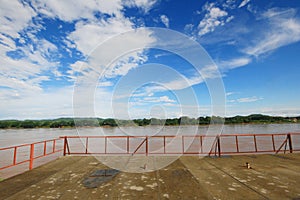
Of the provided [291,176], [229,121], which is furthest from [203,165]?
A: [229,121]

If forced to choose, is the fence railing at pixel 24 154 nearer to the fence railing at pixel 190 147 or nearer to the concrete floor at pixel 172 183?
the concrete floor at pixel 172 183

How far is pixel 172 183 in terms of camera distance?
17.0 feet

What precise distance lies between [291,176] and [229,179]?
203cm

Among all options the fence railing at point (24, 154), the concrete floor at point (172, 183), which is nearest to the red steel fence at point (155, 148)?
the fence railing at point (24, 154)

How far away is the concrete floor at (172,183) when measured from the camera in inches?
170

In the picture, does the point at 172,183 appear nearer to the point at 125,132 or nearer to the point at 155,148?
the point at 155,148

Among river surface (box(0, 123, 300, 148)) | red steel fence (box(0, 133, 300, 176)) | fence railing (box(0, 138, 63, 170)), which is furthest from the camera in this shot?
river surface (box(0, 123, 300, 148))

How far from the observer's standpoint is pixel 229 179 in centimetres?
539

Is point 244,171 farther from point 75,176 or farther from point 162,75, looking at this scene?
point 162,75

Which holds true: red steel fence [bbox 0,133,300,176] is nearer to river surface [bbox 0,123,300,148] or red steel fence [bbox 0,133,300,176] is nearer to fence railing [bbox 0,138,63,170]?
fence railing [bbox 0,138,63,170]

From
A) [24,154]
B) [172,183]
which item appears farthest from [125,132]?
[172,183]


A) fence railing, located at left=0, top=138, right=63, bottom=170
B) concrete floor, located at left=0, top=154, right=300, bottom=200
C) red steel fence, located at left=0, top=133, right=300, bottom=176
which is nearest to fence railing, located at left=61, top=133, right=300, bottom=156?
red steel fence, located at left=0, top=133, right=300, bottom=176

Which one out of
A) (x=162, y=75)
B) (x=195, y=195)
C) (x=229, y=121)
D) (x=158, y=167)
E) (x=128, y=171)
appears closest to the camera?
(x=195, y=195)

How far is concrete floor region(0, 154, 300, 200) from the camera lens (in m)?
4.32
